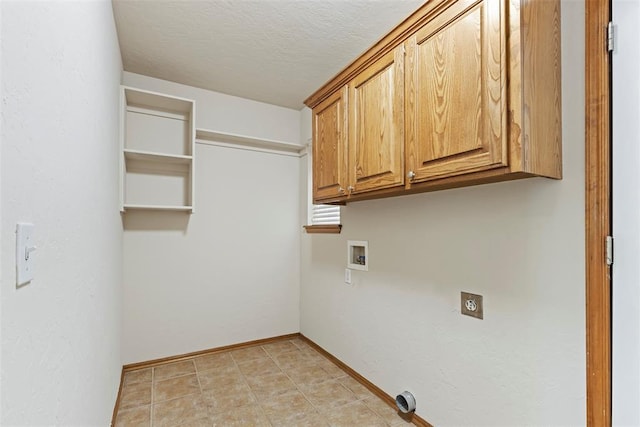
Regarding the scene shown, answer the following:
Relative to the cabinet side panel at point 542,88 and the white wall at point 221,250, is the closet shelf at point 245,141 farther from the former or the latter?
the cabinet side panel at point 542,88

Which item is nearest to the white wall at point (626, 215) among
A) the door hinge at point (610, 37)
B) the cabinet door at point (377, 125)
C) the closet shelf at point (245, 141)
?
the door hinge at point (610, 37)

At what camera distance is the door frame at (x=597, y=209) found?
119 cm

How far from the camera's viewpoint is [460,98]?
1376 mm

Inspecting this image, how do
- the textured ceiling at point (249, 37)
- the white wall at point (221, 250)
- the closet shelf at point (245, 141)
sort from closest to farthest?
the textured ceiling at point (249, 37) < the white wall at point (221, 250) < the closet shelf at point (245, 141)

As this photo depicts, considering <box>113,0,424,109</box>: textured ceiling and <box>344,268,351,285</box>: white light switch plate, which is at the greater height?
<box>113,0,424,109</box>: textured ceiling

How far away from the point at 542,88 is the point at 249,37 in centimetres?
186

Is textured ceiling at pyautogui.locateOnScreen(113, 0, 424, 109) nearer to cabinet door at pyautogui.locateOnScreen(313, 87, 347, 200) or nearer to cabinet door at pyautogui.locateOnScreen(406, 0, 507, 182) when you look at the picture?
cabinet door at pyautogui.locateOnScreen(313, 87, 347, 200)

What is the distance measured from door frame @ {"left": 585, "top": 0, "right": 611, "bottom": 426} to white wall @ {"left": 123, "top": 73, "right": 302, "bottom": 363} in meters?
2.73

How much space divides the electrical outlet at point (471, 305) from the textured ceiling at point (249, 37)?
5.72 feet

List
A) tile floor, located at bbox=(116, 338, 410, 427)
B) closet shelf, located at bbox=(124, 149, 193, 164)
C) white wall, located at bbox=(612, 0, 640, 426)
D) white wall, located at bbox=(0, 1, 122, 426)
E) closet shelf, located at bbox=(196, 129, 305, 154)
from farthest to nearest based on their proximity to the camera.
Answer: closet shelf, located at bbox=(196, 129, 305, 154), closet shelf, located at bbox=(124, 149, 193, 164), tile floor, located at bbox=(116, 338, 410, 427), white wall, located at bbox=(612, 0, 640, 426), white wall, located at bbox=(0, 1, 122, 426)

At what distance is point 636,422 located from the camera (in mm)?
1115

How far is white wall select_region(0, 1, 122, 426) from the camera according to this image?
2.04ft

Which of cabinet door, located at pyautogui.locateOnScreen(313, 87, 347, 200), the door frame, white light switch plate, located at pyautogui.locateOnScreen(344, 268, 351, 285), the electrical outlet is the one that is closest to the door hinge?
the door frame

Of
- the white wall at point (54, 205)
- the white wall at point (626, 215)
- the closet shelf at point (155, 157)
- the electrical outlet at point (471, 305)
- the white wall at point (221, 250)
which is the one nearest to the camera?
the white wall at point (54, 205)
